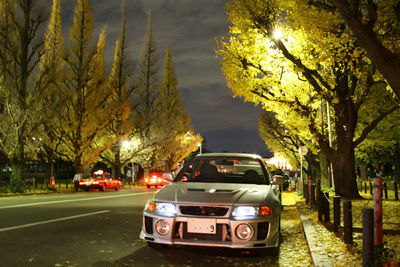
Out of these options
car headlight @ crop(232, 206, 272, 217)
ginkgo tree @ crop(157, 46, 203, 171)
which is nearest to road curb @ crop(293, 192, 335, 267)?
car headlight @ crop(232, 206, 272, 217)

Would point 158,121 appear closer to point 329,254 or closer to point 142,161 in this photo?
point 142,161

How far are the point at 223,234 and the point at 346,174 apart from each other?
12.6 meters

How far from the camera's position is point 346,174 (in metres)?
16.2

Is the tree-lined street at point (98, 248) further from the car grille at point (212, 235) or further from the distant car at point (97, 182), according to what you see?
the distant car at point (97, 182)

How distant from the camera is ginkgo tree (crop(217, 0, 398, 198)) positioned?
13.7 meters

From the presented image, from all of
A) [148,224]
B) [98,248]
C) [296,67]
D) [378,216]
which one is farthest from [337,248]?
[296,67]

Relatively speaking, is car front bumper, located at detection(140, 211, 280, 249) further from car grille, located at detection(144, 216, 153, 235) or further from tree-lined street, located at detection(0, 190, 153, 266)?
tree-lined street, located at detection(0, 190, 153, 266)

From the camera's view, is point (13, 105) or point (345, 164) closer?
point (345, 164)

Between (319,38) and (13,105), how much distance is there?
18329mm

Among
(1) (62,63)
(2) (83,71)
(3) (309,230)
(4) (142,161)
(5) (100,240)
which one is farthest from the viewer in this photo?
(4) (142,161)

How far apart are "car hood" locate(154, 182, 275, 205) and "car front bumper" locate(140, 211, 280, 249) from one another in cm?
25

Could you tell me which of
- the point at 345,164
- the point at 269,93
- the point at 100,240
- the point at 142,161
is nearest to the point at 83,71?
the point at 142,161

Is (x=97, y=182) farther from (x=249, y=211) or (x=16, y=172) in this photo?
(x=249, y=211)

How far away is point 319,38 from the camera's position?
13.1m
